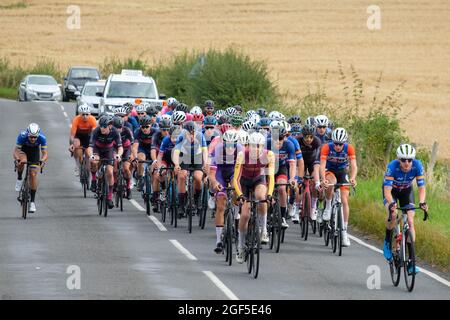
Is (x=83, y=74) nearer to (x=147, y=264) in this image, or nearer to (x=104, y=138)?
(x=104, y=138)

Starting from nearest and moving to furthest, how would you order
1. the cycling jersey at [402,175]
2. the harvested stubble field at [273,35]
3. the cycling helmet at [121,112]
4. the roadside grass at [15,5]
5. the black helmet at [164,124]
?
1. the cycling jersey at [402,175]
2. the black helmet at [164,124]
3. the cycling helmet at [121,112]
4. the harvested stubble field at [273,35]
5. the roadside grass at [15,5]

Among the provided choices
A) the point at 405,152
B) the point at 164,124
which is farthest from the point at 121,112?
the point at 405,152

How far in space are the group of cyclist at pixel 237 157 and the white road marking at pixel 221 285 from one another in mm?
713

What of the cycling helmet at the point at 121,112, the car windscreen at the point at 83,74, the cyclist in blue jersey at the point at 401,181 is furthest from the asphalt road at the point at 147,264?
the car windscreen at the point at 83,74

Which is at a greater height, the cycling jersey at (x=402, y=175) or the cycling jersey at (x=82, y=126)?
the cycling jersey at (x=82, y=126)

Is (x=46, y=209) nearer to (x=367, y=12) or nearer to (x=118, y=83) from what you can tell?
(x=118, y=83)

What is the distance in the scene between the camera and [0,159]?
35094mm

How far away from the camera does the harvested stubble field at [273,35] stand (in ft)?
252

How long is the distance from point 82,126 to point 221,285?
11122 mm

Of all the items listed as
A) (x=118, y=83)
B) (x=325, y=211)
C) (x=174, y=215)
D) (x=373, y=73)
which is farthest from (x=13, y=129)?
(x=373, y=73)

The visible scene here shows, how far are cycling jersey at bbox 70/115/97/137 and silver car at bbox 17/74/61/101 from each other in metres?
30.5

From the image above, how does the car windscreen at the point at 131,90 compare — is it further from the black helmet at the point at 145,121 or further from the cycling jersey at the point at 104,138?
the cycling jersey at the point at 104,138

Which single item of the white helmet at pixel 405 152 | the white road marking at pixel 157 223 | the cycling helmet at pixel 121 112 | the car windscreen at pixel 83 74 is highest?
the car windscreen at pixel 83 74
